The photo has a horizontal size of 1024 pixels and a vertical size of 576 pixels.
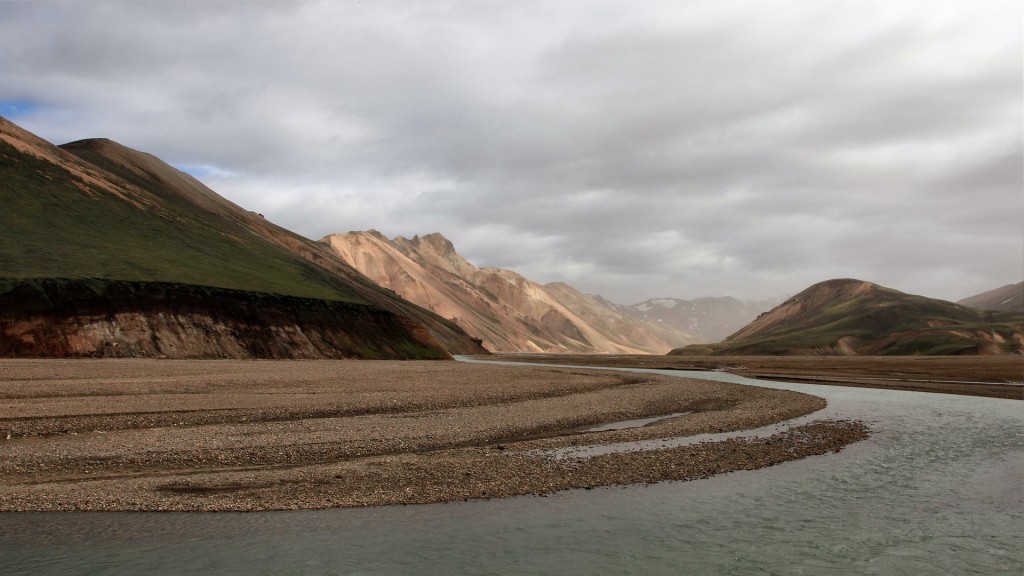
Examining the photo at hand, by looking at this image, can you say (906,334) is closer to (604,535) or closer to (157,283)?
(157,283)

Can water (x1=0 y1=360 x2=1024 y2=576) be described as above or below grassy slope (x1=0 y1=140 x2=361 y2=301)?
below

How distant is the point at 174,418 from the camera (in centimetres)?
2939

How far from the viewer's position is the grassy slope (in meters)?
73.9

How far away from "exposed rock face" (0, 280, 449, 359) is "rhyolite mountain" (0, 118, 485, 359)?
0.14 m

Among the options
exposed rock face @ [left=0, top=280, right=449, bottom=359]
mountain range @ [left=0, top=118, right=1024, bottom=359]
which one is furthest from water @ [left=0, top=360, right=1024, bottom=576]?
mountain range @ [left=0, top=118, right=1024, bottom=359]

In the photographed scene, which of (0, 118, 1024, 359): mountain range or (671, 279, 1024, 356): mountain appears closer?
(0, 118, 1024, 359): mountain range

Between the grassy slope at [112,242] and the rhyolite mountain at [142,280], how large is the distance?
26 cm

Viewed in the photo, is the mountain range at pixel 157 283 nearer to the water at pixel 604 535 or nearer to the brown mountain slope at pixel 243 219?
the brown mountain slope at pixel 243 219

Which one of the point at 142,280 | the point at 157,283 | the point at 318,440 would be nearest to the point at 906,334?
the point at 157,283

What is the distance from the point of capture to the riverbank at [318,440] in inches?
734

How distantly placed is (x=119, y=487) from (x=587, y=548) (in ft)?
44.4

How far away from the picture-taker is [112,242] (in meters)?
87.6

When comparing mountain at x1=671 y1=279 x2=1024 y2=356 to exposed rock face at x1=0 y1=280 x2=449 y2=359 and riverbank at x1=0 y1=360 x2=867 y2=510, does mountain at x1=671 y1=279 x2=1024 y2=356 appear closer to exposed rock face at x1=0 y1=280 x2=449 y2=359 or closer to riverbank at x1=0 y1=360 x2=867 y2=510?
exposed rock face at x1=0 y1=280 x2=449 y2=359

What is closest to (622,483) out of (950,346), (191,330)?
(191,330)
